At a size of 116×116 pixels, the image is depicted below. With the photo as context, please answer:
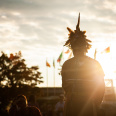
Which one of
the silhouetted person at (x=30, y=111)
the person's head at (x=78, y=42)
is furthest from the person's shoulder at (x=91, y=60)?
the silhouetted person at (x=30, y=111)

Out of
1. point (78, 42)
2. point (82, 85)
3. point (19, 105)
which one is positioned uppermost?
point (78, 42)

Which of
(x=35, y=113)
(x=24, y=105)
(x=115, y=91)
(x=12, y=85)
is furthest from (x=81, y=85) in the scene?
(x=12, y=85)

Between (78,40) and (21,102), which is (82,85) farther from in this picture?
(21,102)

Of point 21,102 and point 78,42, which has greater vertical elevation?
point 78,42

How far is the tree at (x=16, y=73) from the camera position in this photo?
5191cm

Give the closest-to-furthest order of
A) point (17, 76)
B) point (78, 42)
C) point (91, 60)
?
point (91, 60) → point (78, 42) → point (17, 76)

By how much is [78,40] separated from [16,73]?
164 feet

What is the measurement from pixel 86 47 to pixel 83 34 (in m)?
0.19

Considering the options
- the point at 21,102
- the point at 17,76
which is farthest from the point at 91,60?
the point at 17,76

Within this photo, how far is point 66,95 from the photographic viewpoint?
3287 millimetres

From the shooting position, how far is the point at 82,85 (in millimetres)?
3186

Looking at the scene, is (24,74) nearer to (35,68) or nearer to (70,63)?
(35,68)

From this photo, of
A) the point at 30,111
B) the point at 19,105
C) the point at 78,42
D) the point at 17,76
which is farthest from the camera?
the point at 17,76

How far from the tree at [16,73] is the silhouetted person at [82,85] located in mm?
48908
